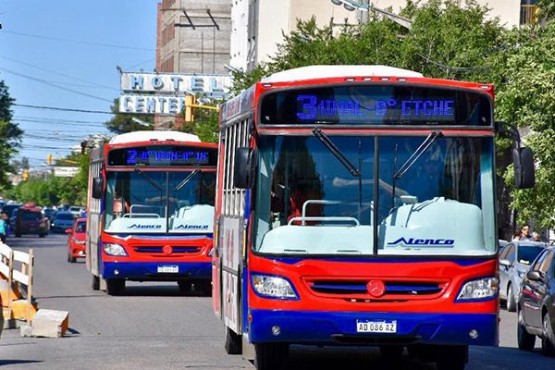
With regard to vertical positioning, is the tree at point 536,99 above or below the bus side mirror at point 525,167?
above

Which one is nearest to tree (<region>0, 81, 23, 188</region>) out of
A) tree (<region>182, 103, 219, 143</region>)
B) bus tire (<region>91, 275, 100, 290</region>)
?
tree (<region>182, 103, 219, 143</region>)

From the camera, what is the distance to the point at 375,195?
1474 cm

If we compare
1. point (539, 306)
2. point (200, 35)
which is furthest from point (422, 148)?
point (200, 35)

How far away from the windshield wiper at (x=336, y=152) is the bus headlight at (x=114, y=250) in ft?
53.5

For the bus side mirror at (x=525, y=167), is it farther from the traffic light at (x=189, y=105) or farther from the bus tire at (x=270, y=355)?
the traffic light at (x=189, y=105)

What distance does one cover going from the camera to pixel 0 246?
24.6m

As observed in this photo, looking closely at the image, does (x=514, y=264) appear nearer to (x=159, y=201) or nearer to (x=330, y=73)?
(x=159, y=201)

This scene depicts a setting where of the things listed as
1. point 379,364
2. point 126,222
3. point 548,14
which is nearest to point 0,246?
point 126,222

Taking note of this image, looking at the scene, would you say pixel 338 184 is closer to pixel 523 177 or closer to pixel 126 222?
pixel 523 177

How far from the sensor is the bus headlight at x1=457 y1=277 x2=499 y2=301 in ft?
48.0

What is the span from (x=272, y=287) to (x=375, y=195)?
1.20 m

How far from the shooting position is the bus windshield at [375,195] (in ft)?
48.2

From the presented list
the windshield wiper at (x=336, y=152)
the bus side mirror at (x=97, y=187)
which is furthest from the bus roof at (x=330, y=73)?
the bus side mirror at (x=97, y=187)

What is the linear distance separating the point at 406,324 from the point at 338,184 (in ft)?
4.48
